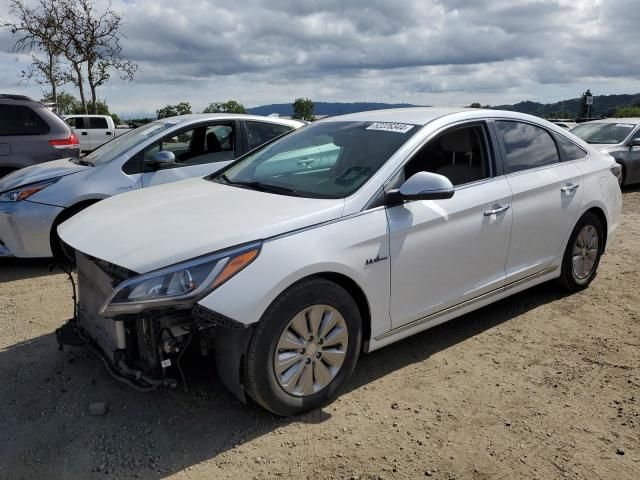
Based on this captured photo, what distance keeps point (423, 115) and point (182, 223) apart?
1928 mm

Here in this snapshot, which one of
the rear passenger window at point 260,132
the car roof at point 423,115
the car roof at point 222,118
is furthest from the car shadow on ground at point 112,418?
the rear passenger window at point 260,132

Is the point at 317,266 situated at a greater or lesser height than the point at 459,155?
lesser

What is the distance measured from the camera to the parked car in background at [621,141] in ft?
37.7

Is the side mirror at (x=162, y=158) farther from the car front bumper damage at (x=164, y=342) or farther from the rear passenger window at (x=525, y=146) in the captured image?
the rear passenger window at (x=525, y=146)

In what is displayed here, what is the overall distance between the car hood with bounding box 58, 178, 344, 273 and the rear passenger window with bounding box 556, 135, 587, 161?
2471 mm

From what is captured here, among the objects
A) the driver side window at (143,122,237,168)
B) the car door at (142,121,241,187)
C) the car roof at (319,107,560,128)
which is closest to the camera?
the car roof at (319,107,560,128)

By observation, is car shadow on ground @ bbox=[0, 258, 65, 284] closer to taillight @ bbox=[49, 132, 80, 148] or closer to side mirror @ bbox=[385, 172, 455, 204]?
taillight @ bbox=[49, 132, 80, 148]

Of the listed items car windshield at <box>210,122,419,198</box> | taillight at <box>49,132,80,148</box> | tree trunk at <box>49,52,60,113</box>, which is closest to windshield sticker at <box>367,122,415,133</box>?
car windshield at <box>210,122,419,198</box>

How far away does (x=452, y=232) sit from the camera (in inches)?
144

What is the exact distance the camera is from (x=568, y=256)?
4762mm

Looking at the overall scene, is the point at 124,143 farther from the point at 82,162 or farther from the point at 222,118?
the point at 222,118

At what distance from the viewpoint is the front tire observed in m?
2.85

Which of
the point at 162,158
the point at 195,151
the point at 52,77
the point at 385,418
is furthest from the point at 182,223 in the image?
the point at 52,77

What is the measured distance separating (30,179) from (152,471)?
4.16 m
